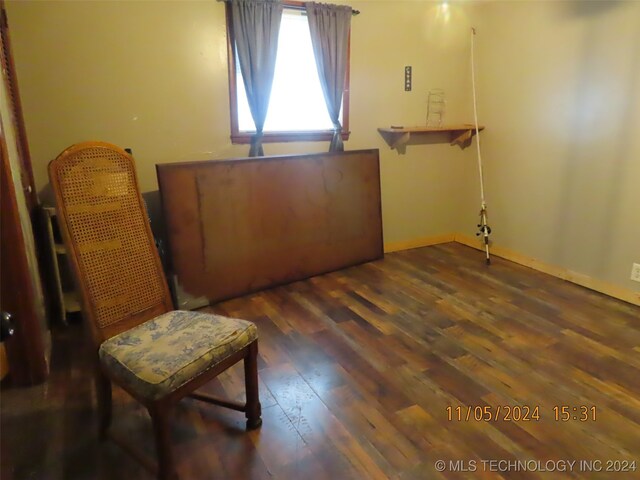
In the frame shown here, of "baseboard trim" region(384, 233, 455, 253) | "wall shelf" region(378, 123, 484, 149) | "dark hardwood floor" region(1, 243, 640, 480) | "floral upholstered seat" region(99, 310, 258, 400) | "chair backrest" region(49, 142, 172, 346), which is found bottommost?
"dark hardwood floor" region(1, 243, 640, 480)

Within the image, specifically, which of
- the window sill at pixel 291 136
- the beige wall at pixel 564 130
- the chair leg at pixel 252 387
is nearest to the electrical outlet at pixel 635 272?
the beige wall at pixel 564 130

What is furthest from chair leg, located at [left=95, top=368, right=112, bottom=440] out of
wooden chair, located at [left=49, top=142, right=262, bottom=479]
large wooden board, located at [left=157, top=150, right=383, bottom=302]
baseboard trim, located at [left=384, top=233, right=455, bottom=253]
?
baseboard trim, located at [left=384, top=233, right=455, bottom=253]

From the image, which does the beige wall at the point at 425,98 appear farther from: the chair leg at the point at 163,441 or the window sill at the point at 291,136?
the chair leg at the point at 163,441

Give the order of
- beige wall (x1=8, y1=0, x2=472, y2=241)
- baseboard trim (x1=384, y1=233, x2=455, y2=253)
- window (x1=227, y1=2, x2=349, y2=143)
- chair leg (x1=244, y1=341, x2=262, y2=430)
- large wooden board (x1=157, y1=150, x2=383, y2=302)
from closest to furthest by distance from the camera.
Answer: chair leg (x1=244, y1=341, x2=262, y2=430)
beige wall (x1=8, y1=0, x2=472, y2=241)
large wooden board (x1=157, y1=150, x2=383, y2=302)
window (x1=227, y1=2, x2=349, y2=143)
baseboard trim (x1=384, y1=233, x2=455, y2=253)

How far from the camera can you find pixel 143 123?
2939 mm

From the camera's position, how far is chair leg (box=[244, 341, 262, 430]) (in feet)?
5.87

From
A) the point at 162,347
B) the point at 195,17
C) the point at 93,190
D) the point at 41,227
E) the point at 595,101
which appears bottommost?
the point at 162,347

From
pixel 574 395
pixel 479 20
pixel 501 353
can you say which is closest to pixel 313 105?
pixel 479 20

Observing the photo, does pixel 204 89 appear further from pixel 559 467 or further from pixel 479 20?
pixel 559 467

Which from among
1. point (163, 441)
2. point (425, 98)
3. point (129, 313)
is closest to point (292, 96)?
point (425, 98)

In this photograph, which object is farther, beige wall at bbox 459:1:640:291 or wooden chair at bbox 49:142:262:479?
beige wall at bbox 459:1:640:291

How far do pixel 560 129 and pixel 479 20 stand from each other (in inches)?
50.8

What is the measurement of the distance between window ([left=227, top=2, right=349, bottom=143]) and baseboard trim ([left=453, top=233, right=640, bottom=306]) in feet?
5.57

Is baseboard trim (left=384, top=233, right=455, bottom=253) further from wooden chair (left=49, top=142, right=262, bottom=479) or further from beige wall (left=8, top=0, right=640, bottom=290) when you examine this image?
wooden chair (left=49, top=142, right=262, bottom=479)
